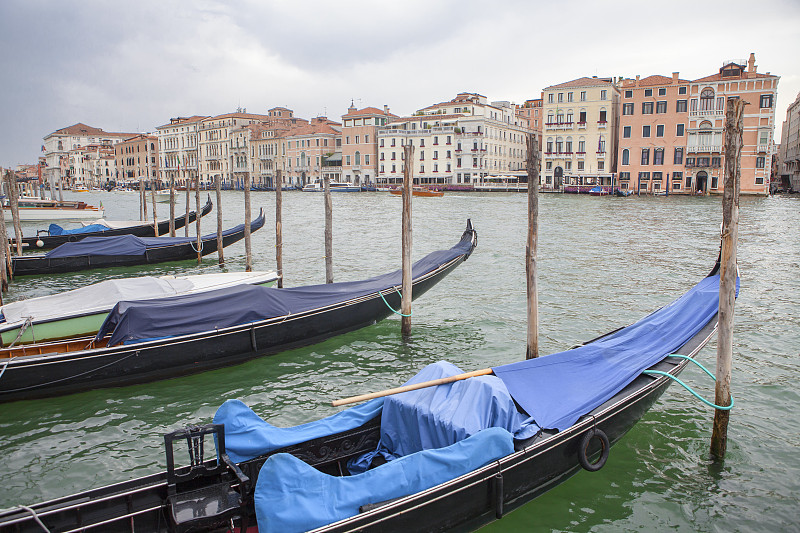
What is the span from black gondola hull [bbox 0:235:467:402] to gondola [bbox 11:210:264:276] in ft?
22.6

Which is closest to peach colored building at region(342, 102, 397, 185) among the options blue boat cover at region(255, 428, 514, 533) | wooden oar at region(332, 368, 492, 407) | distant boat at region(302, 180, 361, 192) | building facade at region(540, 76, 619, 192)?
distant boat at region(302, 180, 361, 192)

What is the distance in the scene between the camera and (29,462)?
444 cm

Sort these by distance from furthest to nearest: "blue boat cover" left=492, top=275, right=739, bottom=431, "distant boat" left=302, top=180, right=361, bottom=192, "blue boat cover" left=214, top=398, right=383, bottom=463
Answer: "distant boat" left=302, top=180, right=361, bottom=192, "blue boat cover" left=492, top=275, right=739, bottom=431, "blue boat cover" left=214, top=398, right=383, bottom=463

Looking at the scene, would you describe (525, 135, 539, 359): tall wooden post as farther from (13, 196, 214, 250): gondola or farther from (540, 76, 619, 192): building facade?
(540, 76, 619, 192): building facade

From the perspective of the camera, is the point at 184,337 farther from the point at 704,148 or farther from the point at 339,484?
the point at 704,148

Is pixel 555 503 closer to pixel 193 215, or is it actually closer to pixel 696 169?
pixel 193 215

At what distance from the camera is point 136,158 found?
254 feet

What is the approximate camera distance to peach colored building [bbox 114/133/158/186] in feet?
247

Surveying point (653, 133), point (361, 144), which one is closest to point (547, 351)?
point (653, 133)

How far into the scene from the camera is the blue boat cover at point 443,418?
3.53 m

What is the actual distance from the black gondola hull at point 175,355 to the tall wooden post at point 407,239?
66cm

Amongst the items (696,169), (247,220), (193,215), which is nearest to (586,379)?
(247,220)

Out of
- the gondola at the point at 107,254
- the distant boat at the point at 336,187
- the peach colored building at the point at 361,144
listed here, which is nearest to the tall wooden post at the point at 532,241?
the gondola at the point at 107,254

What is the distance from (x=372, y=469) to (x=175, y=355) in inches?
146
